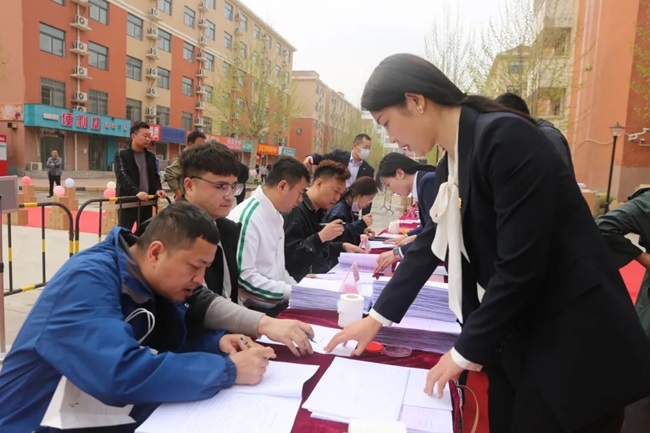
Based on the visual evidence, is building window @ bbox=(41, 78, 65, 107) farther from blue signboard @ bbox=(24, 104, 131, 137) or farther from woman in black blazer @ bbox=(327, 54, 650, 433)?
woman in black blazer @ bbox=(327, 54, 650, 433)

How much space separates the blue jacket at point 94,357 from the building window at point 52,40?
21.7 metres

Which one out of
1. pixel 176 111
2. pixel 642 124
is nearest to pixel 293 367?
pixel 642 124

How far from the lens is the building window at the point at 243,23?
32.1 meters

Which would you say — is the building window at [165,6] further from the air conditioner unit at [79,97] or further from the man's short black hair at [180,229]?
the man's short black hair at [180,229]

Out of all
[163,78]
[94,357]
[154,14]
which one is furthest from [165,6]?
[94,357]

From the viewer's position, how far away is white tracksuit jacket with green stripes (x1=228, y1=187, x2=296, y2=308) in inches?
78.5

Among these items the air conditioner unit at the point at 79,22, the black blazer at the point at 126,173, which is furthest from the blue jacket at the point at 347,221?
the air conditioner unit at the point at 79,22

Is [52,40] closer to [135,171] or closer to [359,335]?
[135,171]

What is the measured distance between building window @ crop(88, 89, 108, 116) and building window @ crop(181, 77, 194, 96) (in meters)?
6.14

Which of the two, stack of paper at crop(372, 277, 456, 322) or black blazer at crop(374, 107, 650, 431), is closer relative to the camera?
black blazer at crop(374, 107, 650, 431)

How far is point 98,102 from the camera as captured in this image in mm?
21391

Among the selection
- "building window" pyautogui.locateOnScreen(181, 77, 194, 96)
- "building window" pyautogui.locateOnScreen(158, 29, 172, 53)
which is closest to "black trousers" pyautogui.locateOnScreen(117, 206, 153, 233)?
"building window" pyautogui.locateOnScreen(158, 29, 172, 53)

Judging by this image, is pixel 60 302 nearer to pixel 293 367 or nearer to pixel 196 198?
pixel 293 367

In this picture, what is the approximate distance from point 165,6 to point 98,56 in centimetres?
571
